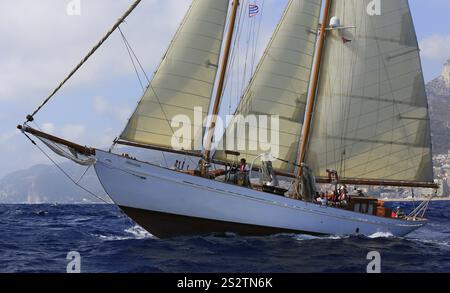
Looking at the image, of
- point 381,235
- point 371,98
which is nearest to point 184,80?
point 371,98

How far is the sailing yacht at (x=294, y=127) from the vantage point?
26.2 metres

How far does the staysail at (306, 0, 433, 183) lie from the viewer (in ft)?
104

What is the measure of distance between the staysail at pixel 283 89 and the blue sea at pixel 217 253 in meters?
4.99

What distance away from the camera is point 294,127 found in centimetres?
3047

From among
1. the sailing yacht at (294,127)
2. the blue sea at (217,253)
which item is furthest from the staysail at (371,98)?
the blue sea at (217,253)

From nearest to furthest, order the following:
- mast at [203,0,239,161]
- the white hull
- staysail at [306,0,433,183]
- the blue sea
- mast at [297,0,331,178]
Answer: the blue sea < the white hull < mast at [203,0,239,161] < mast at [297,0,331,178] < staysail at [306,0,433,183]

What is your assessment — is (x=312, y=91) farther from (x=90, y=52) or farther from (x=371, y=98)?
(x=90, y=52)

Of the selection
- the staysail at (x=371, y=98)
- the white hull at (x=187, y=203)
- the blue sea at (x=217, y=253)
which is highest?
the staysail at (x=371, y=98)

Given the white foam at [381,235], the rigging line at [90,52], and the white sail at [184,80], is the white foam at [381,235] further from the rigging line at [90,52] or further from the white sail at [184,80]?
the rigging line at [90,52]

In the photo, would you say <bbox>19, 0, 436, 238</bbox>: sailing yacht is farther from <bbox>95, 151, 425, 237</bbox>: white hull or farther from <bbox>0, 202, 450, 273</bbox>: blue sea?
<bbox>0, 202, 450, 273</bbox>: blue sea

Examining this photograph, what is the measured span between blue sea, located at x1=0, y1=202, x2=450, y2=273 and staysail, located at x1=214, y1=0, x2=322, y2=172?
499 centimetres

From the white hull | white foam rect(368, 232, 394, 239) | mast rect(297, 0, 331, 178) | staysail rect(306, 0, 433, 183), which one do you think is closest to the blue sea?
white foam rect(368, 232, 394, 239)
